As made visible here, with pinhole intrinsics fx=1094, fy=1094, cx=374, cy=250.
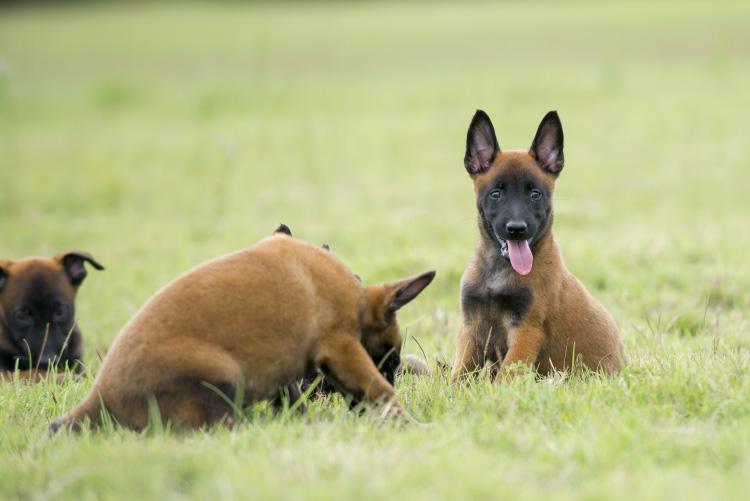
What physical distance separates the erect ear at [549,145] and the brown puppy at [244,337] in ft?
5.07

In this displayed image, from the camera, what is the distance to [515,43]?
46.5m

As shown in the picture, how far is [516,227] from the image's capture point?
6.45m

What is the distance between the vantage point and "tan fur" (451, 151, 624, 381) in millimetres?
6543

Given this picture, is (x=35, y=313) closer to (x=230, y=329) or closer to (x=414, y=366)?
(x=414, y=366)

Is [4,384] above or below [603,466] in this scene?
below

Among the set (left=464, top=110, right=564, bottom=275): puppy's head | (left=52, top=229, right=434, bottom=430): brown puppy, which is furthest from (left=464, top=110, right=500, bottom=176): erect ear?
(left=52, top=229, right=434, bottom=430): brown puppy

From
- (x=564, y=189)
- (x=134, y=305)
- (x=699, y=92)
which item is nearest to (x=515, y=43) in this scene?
(x=699, y=92)

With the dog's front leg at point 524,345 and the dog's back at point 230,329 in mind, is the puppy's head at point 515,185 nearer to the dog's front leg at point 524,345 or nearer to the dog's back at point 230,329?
the dog's front leg at point 524,345

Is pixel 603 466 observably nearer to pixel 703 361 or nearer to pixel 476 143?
pixel 703 361

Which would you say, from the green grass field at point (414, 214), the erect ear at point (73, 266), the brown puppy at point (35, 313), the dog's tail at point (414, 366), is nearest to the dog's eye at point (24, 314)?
the brown puppy at point (35, 313)

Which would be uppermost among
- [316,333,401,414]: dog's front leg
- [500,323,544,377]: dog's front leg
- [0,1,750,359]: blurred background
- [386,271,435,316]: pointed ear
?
[386,271,435,316]: pointed ear

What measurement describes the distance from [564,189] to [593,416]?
12.4 m

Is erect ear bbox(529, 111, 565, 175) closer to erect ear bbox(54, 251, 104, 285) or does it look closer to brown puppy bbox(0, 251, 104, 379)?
brown puppy bbox(0, 251, 104, 379)

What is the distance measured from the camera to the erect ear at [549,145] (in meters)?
6.73
